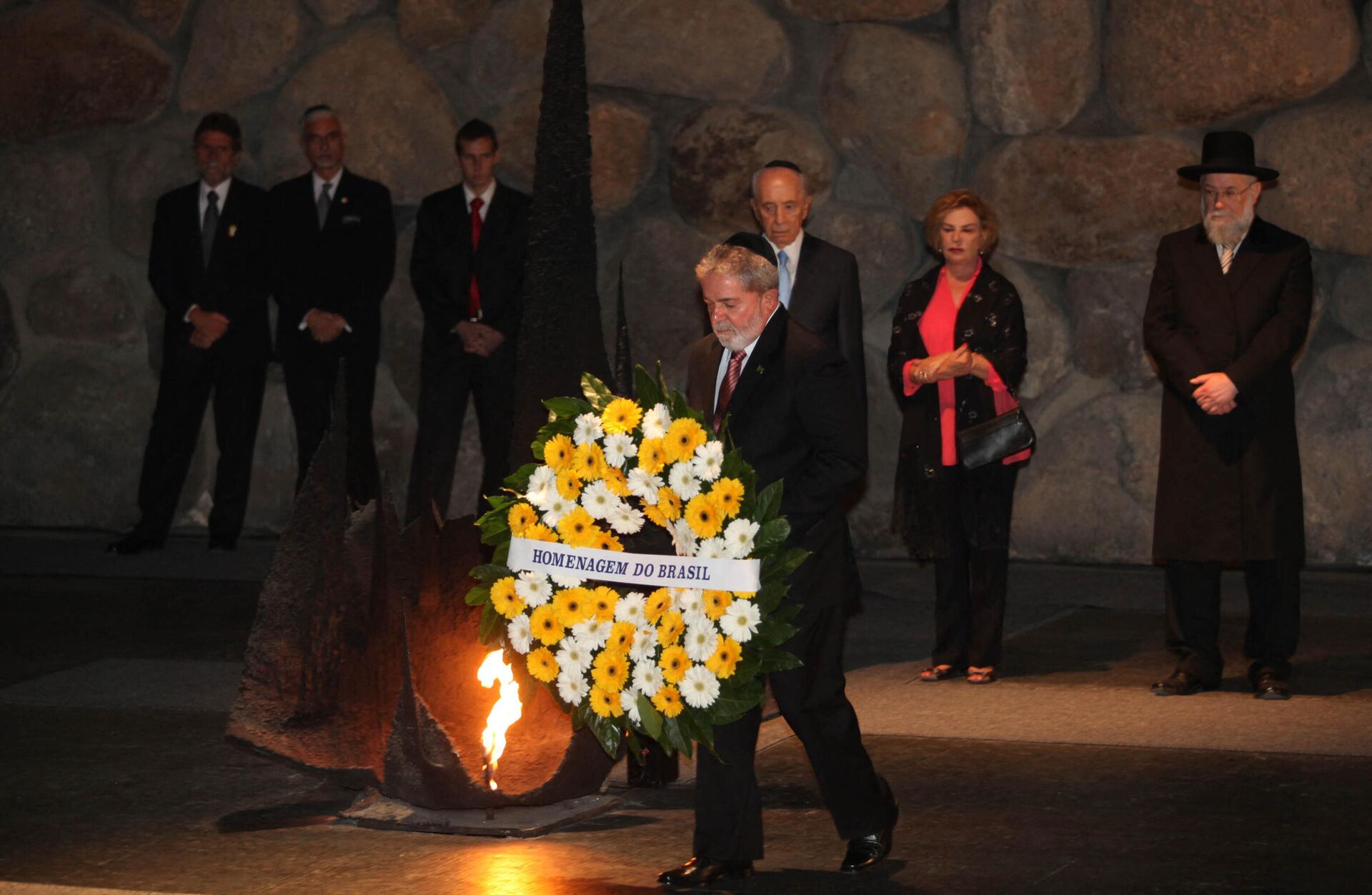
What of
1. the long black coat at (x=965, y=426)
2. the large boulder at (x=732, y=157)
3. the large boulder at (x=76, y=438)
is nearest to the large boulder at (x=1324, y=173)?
the large boulder at (x=732, y=157)

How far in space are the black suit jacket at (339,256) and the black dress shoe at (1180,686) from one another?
204 inches

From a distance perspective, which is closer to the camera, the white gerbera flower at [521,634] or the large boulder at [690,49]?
the white gerbera flower at [521,634]

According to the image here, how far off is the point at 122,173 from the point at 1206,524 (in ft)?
23.0

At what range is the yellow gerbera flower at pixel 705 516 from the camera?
15.4ft

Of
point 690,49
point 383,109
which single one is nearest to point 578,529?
point 690,49

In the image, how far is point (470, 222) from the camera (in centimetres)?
1038

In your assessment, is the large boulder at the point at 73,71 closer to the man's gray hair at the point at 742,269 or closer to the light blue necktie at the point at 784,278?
the light blue necktie at the point at 784,278

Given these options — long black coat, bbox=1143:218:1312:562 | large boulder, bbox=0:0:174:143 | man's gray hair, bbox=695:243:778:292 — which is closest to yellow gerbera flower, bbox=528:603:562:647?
man's gray hair, bbox=695:243:778:292

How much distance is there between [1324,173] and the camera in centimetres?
978

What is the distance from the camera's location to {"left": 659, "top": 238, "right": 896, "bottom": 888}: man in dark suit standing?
4961mm

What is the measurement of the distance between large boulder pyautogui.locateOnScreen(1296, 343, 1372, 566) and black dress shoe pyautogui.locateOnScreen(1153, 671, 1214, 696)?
9.50ft

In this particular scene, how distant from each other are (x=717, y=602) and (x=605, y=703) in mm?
370

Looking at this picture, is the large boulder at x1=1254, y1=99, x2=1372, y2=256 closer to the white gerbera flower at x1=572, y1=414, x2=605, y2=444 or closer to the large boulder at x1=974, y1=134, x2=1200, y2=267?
the large boulder at x1=974, y1=134, x2=1200, y2=267

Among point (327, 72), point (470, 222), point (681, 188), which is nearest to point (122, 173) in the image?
point (327, 72)
